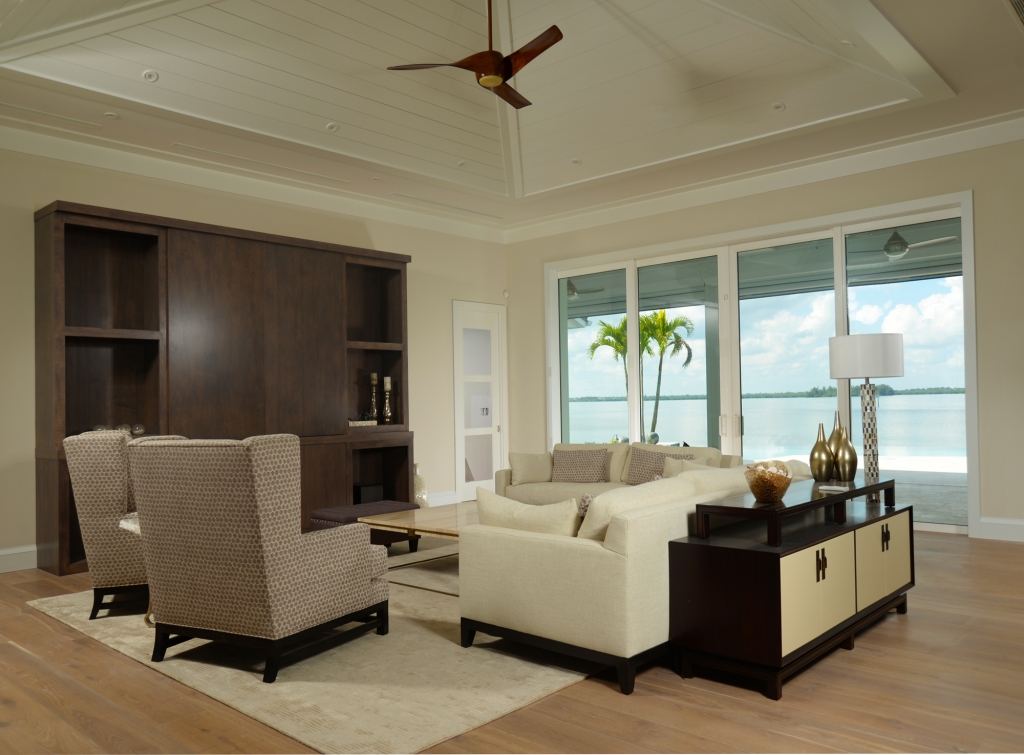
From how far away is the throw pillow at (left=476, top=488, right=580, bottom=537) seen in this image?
3191 mm

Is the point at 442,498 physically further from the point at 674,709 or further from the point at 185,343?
the point at 674,709

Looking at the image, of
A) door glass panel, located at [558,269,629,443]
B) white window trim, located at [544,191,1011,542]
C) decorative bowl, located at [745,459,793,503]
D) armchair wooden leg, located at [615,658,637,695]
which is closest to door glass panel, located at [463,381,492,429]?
white window trim, located at [544,191,1011,542]

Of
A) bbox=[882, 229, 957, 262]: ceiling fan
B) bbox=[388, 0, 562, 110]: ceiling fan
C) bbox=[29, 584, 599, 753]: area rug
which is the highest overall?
bbox=[388, 0, 562, 110]: ceiling fan

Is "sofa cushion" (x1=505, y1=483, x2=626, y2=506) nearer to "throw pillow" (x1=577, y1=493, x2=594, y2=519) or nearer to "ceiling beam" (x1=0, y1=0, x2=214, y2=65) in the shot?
"throw pillow" (x1=577, y1=493, x2=594, y2=519)

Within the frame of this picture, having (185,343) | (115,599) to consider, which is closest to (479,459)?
(185,343)

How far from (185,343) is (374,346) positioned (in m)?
1.85

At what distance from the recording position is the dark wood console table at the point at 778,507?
9.75ft

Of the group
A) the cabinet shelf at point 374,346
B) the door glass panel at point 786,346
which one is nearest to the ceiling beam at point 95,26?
the cabinet shelf at point 374,346

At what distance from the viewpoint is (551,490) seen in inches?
242

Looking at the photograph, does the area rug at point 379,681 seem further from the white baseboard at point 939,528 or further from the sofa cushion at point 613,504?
the white baseboard at point 939,528

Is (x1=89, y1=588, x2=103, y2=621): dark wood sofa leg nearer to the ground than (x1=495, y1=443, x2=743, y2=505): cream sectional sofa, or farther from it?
nearer to the ground

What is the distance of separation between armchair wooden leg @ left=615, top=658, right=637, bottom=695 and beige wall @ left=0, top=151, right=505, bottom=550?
4.72 meters

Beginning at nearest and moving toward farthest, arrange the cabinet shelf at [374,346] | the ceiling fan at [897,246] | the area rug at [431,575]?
the area rug at [431,575] → the ceiling fan at [897,246] → the cabinet shelf at [374,346]

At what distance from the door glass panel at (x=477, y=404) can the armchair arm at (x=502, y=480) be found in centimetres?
198
